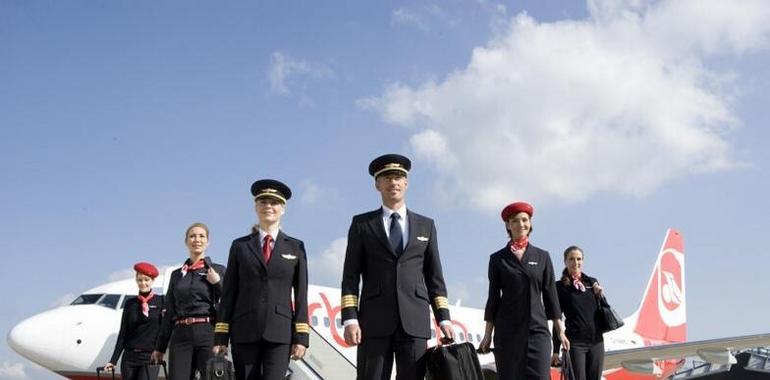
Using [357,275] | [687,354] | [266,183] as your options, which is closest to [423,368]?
[357,275]

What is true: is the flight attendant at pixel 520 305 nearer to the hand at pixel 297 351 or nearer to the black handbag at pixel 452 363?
the black handbag at pixel 452 363

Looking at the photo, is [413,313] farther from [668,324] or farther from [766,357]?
[668,324]

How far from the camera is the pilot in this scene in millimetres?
4090

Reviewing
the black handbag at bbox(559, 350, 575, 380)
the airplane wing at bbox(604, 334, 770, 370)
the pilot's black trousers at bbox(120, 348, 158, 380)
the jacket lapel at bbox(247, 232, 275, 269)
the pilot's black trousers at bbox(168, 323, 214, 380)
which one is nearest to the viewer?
the jacket lapel at bbox(247, 232, 275, 269)

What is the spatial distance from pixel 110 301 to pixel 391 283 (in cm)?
800

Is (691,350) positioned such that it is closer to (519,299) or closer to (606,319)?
(606,319)

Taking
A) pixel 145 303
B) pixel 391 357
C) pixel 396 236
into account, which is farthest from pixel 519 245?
pixel 145 303

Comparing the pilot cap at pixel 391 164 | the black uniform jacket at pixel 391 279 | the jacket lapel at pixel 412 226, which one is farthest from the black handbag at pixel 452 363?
the pilot cap at pixel 391 164

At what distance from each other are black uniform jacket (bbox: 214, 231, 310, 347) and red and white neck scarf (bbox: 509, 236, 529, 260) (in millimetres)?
1822

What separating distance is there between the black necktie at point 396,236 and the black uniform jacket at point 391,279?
47 mm

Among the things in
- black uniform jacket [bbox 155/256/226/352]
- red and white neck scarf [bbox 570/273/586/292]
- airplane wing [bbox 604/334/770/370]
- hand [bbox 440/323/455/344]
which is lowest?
hand [bbox 440/323/455/344]

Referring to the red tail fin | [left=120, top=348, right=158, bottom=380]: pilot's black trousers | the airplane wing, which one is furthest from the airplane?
the red tail fin

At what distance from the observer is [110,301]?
424 inches

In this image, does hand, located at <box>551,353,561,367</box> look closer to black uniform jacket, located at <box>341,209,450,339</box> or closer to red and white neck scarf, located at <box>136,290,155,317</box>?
black uniform jacket, located at <box>341,209,450,339</box>
